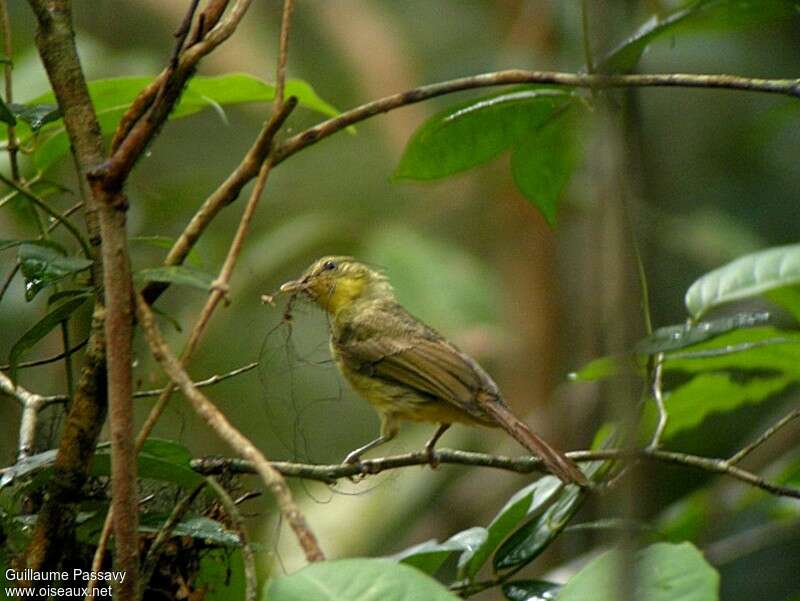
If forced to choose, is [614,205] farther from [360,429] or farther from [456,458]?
[360,429]

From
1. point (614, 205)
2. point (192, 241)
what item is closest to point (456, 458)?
point (192, 241)

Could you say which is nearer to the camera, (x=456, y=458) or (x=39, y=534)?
(x=39, y=534)

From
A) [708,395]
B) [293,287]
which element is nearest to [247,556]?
[708,395]

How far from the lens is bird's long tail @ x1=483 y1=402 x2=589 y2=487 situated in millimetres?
2123

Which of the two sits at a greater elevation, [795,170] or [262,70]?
[262,70]

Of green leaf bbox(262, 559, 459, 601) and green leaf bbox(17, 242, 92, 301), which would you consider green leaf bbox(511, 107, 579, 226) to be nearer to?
green leaf bbox(17, 242, 92, 301)

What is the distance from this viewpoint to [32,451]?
195 centimetres

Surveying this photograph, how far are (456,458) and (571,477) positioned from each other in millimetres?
237

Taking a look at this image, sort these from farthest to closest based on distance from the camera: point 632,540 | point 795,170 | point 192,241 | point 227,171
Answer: point 227,171 → point 795,170 → point 192,241 → point 632,540

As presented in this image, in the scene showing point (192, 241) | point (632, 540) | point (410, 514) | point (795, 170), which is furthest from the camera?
point (795, 170)

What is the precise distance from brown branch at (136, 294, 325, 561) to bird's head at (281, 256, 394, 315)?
1.85 m

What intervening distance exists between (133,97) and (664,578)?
1432mm

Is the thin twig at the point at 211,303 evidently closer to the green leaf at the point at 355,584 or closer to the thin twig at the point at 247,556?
the thin twig at the point at 247,556

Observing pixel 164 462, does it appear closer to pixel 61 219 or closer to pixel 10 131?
pixel 61 219
